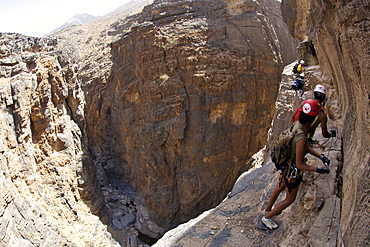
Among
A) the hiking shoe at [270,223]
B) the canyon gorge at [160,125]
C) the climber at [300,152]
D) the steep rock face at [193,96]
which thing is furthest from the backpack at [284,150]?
the steep rock face at [193,96]

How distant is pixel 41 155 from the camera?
31.2 feet

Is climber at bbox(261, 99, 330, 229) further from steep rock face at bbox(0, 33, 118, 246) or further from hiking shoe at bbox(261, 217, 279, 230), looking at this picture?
steep rock face at bbox(0, 33, 118, 246)

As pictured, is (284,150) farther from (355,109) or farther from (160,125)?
(160,125)

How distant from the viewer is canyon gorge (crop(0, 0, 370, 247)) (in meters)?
6.24

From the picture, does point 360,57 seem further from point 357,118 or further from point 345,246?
point 345,246

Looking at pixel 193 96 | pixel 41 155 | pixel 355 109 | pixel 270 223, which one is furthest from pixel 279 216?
pixel 193 96

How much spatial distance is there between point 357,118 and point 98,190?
39.8ft

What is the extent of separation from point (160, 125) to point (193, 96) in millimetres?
2185

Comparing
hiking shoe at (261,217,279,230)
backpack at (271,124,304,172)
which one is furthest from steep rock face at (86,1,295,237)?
backpack at (271,124,304,172)

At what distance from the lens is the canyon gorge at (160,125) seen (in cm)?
624

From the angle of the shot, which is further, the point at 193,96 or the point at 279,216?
the point at 193,96

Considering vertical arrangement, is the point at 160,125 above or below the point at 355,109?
below

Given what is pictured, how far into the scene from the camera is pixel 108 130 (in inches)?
677

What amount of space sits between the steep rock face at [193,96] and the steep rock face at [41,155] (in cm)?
305
